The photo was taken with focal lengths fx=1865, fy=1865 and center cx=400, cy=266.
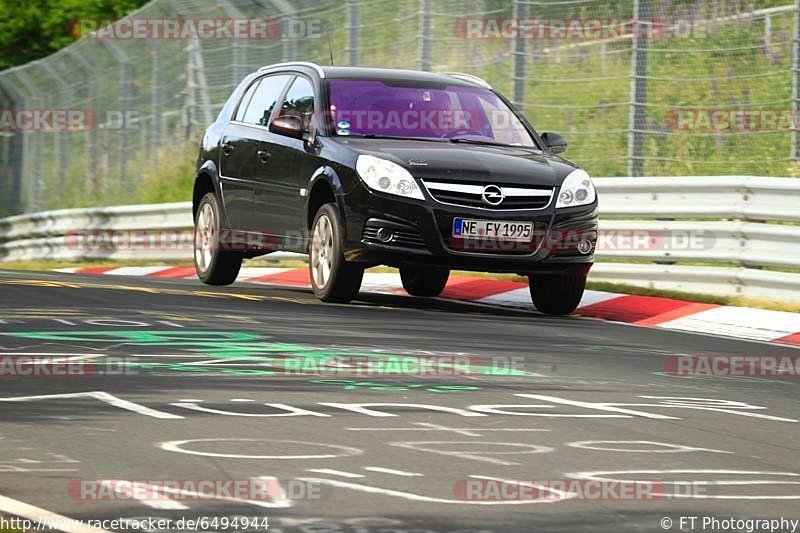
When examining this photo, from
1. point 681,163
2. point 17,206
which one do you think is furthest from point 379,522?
point 17,206

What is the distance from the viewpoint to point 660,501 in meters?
6.09

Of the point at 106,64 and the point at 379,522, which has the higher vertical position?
the point at 106,64

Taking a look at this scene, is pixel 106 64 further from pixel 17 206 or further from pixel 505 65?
pixel 505 65

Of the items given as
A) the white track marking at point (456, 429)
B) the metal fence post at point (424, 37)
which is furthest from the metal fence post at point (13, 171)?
the white track marking at point (456, 429)

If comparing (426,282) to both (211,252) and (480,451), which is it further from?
Answer: (480,451)

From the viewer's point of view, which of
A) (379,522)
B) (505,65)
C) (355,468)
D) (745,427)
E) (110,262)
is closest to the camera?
(379,522)

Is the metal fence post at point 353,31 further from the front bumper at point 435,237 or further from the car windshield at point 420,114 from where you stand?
the front bumper at point 435,237

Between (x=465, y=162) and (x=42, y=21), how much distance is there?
33538 mm

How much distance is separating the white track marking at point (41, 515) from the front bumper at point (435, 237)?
719 cm

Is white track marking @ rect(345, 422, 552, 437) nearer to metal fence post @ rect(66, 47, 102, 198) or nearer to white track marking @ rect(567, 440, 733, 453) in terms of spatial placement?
white track marking @ rect(567, 440, 733, 453)

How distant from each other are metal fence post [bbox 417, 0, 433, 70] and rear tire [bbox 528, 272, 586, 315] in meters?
5.39

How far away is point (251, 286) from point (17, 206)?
19.1m

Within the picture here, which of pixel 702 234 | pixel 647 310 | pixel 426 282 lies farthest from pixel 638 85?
pixel 647 310

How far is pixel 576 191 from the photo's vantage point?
1326 centimetres
